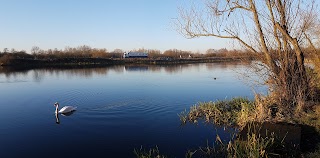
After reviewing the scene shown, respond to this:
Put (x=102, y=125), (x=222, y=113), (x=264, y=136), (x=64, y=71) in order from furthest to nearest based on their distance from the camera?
(x=64, y=71), (x=222, y=113), (x=102, y=125), (x=264, y=136)

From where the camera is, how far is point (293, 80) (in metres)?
9.65

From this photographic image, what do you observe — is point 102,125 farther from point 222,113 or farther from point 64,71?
point 64,71

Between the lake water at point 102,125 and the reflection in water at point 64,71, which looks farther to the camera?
the reflection in water at point 64,71

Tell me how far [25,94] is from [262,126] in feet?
50.8

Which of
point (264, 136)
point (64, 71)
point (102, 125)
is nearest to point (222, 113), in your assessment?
point (264, 136)

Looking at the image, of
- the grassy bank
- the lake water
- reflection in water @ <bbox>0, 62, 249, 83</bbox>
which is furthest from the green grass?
reflection in water @ <bbox>0, 62, 249, 83</bbox>

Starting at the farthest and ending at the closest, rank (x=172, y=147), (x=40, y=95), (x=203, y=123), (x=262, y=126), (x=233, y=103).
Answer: (x=40, y=95) < (x=233, y=103) < (x=203, y=123) < (x=172, y=147) < (x=262, y=126)

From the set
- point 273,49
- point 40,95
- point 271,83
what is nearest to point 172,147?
point 271,83

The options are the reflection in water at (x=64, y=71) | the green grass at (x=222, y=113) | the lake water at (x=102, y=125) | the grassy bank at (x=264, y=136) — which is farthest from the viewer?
the reflection in water at (x=64, y=71)

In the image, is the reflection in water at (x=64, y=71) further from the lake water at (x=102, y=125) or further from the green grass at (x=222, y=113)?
the green grass at (x=222, y=113)

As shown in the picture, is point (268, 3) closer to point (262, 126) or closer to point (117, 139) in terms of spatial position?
point (262, 126)

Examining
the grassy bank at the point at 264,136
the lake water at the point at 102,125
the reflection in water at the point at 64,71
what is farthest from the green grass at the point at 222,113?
the reflection in water at the point at 64,71

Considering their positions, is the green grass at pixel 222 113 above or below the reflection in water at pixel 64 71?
below

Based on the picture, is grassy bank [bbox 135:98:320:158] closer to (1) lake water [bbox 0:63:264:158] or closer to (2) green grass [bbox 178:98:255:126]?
(2) green grass [bbox 178:98:255:126]
